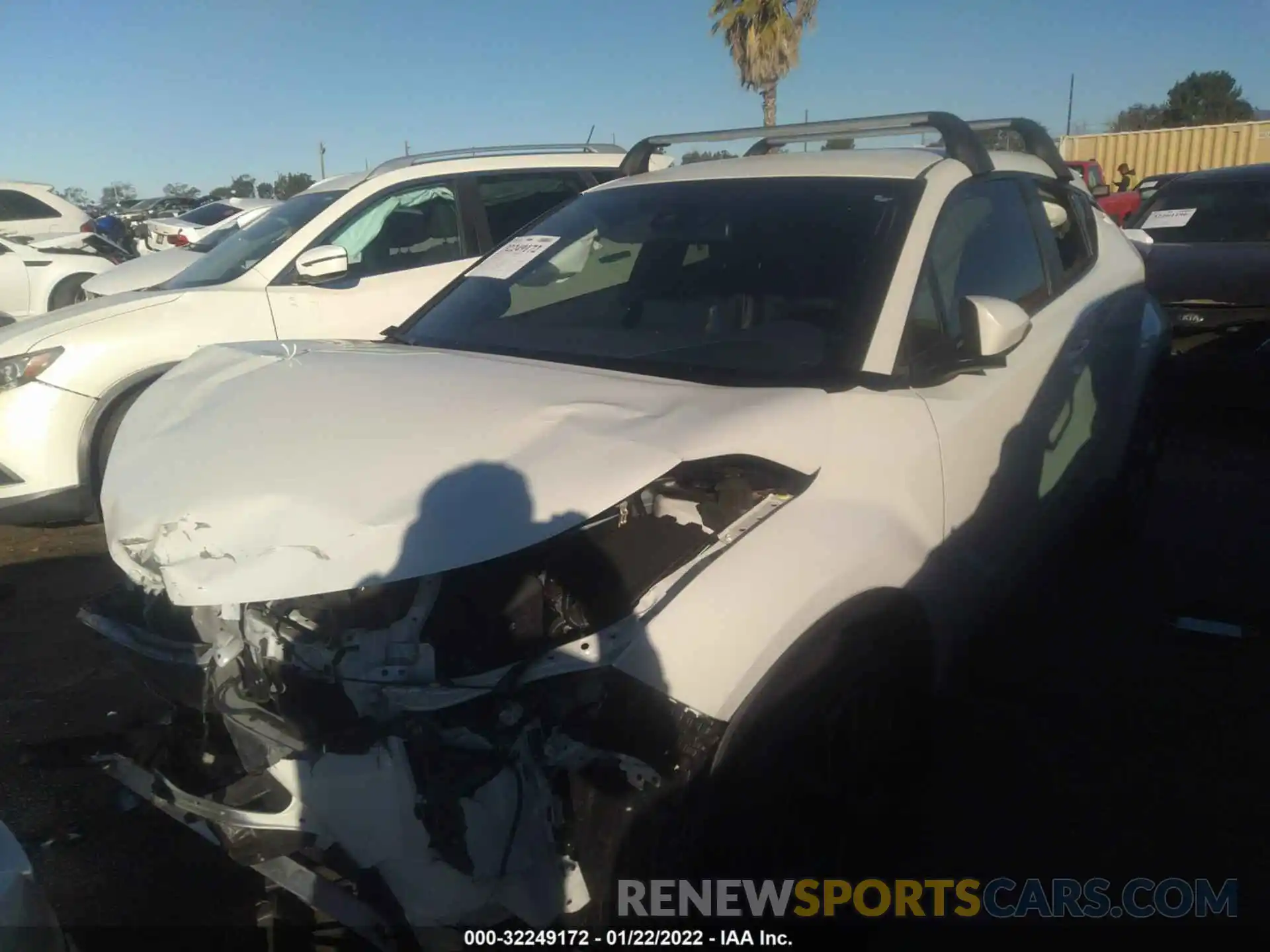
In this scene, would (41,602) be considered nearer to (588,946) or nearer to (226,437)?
(226,437)

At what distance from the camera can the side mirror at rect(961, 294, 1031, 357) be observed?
2748 millimetres

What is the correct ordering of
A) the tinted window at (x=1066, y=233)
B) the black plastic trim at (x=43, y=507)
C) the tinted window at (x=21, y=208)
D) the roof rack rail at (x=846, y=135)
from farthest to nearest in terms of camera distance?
the tinted window at (x=21, y=208)
the black plastic trim at (x=43, y=507)
the tinted window at (x=1066, y=233)
the roof rack rail at (x=846, y=135)

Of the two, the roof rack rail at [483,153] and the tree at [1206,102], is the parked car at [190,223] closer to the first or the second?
the roof rack rail at [483,153]

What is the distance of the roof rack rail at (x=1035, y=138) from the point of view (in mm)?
4078

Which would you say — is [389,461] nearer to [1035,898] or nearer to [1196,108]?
[1035,898]

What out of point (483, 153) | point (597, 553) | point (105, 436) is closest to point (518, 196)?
point (483, 153)

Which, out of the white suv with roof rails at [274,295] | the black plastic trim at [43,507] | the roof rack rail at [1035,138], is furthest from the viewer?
the white suv with roof rails at [274,295]

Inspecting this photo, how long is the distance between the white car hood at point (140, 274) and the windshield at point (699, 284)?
4.19m

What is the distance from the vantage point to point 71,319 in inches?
208

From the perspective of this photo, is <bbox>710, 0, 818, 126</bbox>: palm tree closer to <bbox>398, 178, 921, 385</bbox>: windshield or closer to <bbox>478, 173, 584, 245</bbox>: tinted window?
<bbox>478, 173, 584, 245</bbox>: tinted window

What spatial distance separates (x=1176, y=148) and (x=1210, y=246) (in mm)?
21933

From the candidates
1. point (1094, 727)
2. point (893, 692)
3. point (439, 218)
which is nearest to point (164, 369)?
point (439, 218)

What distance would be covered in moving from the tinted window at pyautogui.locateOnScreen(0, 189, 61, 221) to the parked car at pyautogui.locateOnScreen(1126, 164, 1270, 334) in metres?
13.9

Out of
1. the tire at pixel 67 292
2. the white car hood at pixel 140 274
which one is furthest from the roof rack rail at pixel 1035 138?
the tire at pixel 67 292
